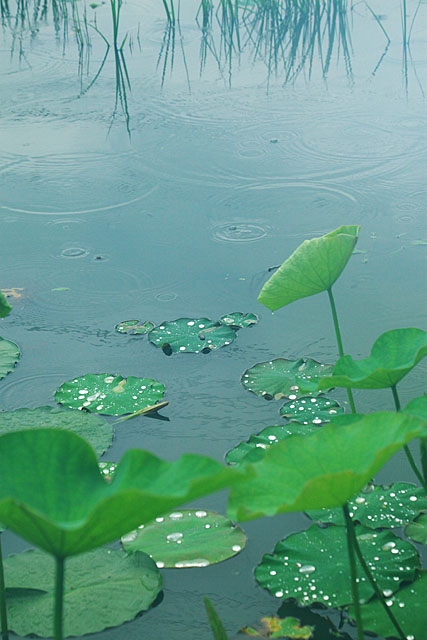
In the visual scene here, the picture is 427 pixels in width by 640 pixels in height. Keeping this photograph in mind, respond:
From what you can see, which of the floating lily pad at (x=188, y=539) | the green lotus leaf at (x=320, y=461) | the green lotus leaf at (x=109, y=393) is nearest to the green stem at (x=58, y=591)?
the green lotus leaf at (x=320, y=461)

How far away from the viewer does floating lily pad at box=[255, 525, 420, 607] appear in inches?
44.4

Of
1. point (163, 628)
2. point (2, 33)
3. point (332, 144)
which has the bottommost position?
point (163, 628)

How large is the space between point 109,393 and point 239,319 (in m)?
0.44

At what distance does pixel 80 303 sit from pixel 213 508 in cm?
90

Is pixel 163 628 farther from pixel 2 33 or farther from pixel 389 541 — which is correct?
pixel 2 33

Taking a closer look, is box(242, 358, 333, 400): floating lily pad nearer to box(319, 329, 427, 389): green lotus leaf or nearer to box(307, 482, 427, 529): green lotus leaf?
box(307, 482, 427, 529): green lotus leaf

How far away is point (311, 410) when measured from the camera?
1.60 m

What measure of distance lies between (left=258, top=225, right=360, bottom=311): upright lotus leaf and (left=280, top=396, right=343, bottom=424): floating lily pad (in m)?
0.24

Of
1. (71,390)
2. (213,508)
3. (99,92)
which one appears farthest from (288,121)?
(213,508)

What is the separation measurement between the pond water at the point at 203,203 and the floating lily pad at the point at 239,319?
0.09ft

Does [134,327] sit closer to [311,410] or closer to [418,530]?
[311,410]

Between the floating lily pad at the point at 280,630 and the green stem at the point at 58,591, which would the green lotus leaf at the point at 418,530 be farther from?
the green stem at the point at 58,591

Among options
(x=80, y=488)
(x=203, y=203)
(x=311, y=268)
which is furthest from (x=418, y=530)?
(x=203, y=203)

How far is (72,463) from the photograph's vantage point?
836 mm
